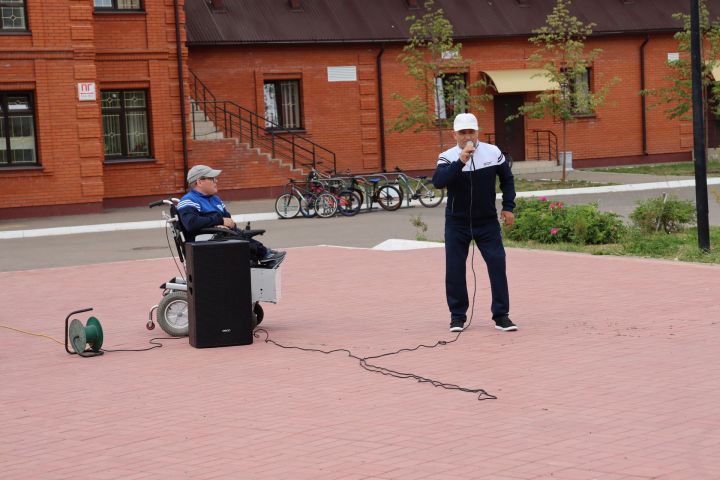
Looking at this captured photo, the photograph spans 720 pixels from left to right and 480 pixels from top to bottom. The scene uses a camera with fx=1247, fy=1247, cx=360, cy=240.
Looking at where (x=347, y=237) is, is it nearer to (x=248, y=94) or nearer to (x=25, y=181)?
(x=25, y=181)

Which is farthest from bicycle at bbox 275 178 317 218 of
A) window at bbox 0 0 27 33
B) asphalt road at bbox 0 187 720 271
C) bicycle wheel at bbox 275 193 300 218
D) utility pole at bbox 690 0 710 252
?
utility pole at bbox 690 0 710 252

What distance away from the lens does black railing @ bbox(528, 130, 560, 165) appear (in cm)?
4047

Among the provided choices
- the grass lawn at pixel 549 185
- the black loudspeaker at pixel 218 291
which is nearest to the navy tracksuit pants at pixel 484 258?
the black loudspeaker at pixel 218 291

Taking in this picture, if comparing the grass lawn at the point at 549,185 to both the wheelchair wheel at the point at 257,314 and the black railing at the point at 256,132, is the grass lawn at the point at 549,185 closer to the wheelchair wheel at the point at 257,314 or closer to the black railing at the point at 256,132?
the black railing at the point at 256,132

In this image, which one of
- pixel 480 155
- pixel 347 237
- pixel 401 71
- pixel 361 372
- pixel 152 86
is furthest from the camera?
pixel 401 71

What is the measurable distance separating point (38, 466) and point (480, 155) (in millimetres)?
5165

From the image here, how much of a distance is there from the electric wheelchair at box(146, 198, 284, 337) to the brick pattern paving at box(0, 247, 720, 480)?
0.26 meters

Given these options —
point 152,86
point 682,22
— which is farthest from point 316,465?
point 682,22

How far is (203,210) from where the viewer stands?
11000 millimetres

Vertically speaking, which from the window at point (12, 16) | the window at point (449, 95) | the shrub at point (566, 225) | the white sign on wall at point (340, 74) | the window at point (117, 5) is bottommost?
the shrub at point (566, 225)

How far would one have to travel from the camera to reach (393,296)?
527 inches

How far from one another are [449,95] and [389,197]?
6988 millimetres

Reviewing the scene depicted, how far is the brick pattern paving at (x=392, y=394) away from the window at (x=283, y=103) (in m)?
22.7

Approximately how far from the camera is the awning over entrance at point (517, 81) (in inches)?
1523
